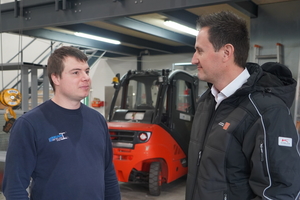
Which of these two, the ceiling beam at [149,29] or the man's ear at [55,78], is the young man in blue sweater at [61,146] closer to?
the man's ear at [55,78]

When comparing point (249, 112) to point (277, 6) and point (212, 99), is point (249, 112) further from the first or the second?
point (277, 6)

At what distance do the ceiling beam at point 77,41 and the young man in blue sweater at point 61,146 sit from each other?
22.7 feet

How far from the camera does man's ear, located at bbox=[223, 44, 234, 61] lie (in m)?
1.83

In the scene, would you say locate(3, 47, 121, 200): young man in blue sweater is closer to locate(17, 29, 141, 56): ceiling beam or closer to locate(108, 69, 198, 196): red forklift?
locate(108, 69, 198, 196): red forklift

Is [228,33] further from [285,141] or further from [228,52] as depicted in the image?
[285,141]

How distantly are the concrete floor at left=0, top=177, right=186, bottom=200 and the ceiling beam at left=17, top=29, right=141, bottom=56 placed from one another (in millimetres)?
4686

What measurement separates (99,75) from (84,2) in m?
8.48

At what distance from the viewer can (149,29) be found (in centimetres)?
850

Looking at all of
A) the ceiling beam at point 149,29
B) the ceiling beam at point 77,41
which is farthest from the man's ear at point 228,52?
the ceiling beam at point 77,41

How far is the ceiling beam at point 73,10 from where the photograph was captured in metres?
5.30

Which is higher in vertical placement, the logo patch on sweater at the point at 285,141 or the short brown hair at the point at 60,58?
the short brown hair at the point at 60,58

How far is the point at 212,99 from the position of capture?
2014mm

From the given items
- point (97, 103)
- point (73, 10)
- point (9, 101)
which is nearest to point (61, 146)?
point (9, 101)

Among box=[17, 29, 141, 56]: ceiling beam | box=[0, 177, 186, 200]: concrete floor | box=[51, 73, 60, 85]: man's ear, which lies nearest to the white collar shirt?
box=[51, 73, 60, 85]: man's ear
